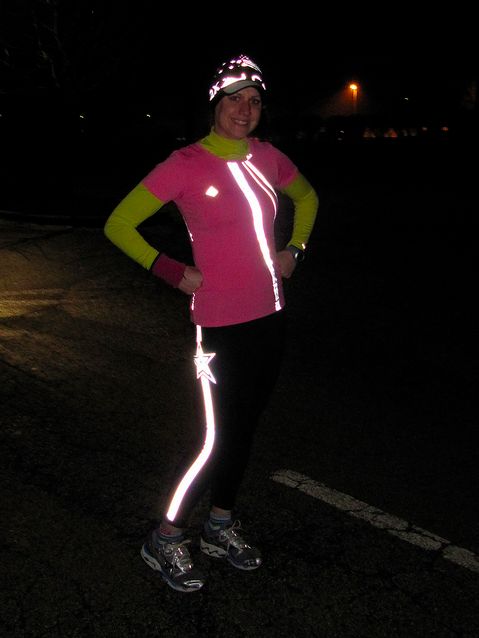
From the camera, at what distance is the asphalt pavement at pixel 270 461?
3.10 meters

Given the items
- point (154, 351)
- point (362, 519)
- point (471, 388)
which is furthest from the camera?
point (154, 351)

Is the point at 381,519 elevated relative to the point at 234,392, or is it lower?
lower

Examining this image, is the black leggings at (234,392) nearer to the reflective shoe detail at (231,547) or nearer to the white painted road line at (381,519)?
the reflective shoe detail at (231,547)

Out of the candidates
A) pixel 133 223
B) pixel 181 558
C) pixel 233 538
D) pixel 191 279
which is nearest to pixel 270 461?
pixel 233 538

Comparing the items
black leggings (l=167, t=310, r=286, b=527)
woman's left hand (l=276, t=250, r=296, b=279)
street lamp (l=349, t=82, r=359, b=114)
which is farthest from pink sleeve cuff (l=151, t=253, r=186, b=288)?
street lamp (l=349, t=82, r=359, b=114)

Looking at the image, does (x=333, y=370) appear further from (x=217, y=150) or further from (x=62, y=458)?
(x=217, y=150)

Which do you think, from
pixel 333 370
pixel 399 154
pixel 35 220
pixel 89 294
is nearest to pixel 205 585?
pixel 333 370

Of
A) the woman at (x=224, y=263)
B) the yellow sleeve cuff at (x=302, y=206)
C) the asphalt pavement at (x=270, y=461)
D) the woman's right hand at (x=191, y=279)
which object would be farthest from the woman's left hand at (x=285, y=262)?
the asphalt pavement at (x=270, y=461)

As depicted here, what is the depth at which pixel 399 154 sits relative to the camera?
25891 millimetres

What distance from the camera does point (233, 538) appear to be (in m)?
3.40

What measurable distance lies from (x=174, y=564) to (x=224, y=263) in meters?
1.29

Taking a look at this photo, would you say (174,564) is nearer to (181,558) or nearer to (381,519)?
(181,558)

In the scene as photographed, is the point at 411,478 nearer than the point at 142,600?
No

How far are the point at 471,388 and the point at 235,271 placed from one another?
3.41 meters
